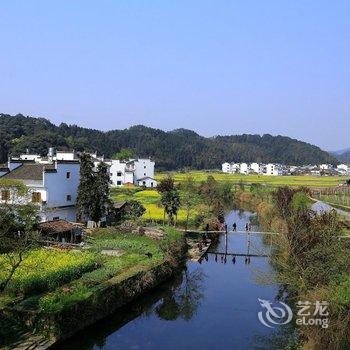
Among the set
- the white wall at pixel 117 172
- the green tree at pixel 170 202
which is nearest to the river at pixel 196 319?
the green tree at pixel 170 202

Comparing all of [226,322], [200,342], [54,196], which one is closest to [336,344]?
[200,342]

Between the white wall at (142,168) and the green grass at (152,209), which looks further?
the white wall at (142,168)

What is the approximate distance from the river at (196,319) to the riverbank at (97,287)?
0.55m

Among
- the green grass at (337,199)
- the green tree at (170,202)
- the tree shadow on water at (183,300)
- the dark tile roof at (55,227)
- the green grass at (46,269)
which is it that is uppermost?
the green tree at (170,202)

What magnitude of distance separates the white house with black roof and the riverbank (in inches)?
189

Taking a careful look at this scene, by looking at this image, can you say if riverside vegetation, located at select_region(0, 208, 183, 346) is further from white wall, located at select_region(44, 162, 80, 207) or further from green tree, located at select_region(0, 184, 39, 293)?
white wall, located at select_region(44, 162, 80, 207)

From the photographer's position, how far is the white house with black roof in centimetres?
3288

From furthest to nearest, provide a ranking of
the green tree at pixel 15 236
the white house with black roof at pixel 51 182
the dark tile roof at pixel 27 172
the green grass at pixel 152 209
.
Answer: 1. the green grass at pixel 152 209
2. the dark tile roof at pixel 27 172
3. the white house with black roof at pixel 51 182
4. the green tree at pixel 15 236

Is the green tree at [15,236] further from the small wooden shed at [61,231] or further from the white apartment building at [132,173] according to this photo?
the white apartment building at [132,173]

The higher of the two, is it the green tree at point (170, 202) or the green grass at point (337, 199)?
the green tree at point (170, 202)

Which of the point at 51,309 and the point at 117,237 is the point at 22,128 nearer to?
the point at 117,237

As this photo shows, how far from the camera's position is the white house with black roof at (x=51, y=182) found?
32875 mm

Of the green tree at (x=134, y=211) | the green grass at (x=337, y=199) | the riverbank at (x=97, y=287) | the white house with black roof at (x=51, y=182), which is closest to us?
the riverbank at (x=97, y=287)

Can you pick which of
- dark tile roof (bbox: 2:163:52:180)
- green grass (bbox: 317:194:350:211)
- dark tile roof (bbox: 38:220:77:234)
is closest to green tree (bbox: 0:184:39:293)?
dark tile roof (bbox: 38:220:77:234)
